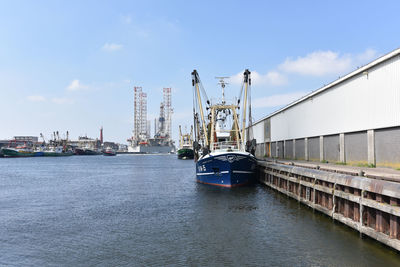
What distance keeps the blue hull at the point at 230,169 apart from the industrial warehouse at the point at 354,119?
909 centimetres

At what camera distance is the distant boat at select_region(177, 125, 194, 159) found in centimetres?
14280

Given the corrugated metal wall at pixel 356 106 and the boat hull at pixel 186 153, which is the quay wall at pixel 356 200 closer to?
the corrugated metal wall at pixel 356 106

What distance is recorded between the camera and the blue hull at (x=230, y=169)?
3303 cm

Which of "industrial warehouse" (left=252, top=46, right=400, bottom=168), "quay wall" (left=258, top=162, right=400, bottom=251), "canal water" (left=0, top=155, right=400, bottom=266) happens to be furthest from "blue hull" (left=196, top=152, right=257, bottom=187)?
"industrial warehouse" (left=252, top=46, right=400, bottom=168)

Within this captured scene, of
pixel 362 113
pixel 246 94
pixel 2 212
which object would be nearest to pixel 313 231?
pixel 362 113

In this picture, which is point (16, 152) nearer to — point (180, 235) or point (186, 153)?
point (186, 153)

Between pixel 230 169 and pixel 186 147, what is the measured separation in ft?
407

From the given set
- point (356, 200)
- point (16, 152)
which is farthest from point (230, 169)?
point (16, 152)

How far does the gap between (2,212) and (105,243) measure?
13.1 m

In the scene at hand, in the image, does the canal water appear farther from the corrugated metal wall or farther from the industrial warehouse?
the corrugated metal wall

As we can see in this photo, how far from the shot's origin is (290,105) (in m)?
50.1

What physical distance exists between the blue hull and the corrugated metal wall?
967 centimetres

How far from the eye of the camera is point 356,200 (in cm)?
1538

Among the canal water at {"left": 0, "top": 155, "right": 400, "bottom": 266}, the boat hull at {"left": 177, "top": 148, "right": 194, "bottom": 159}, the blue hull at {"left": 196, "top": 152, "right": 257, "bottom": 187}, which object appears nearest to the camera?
the canal water at {"left": 0, "top": 155, "right": 400, "bottom": 266}
